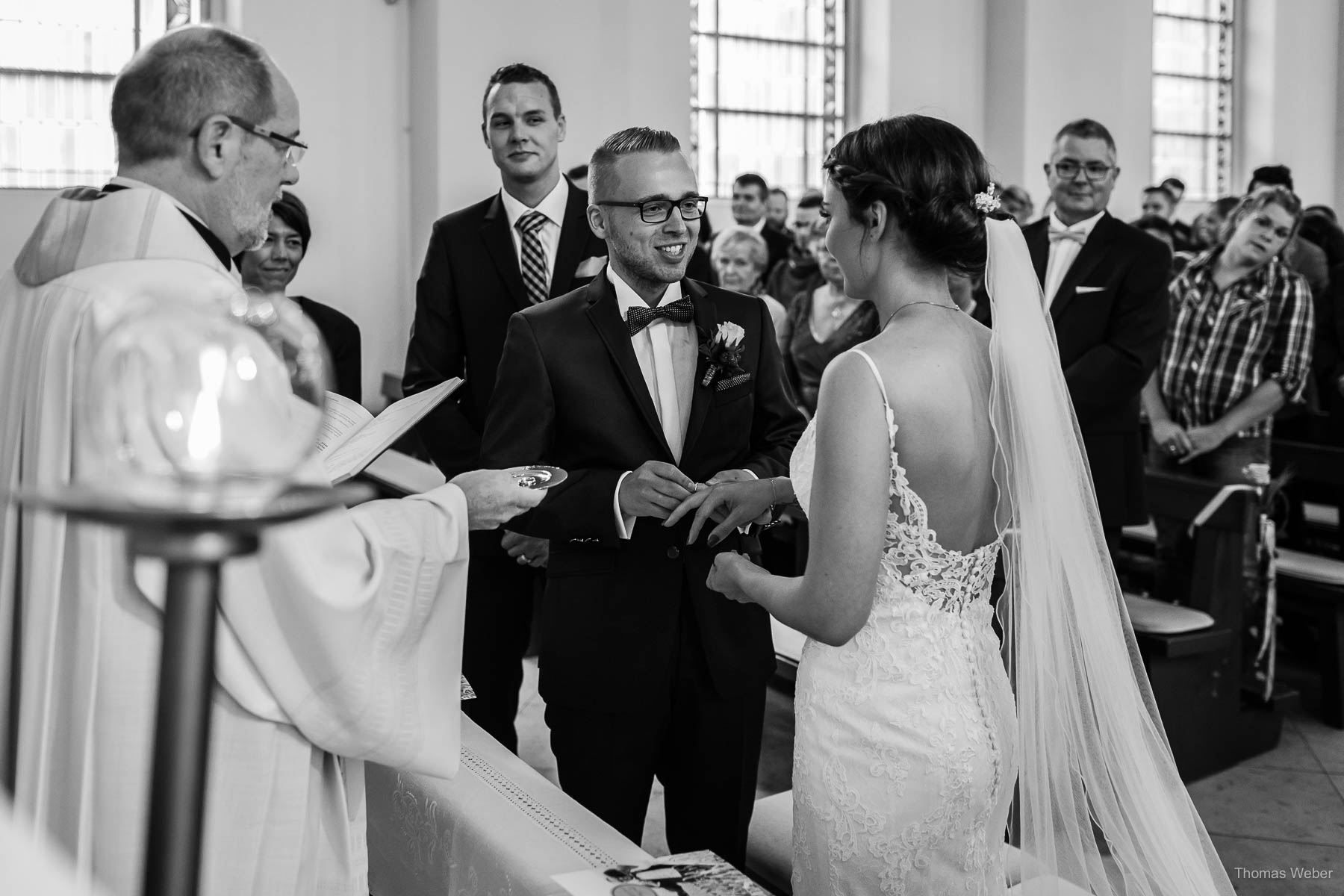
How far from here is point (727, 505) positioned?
99.7 inches

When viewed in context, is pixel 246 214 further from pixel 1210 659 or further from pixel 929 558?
pixel 1210 659

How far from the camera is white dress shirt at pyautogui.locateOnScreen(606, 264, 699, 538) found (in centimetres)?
272

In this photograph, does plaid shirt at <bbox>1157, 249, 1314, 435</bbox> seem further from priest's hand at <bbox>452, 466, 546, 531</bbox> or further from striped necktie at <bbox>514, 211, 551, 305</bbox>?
priest's hand at <bbox>452, 466, 546, 531</bbox>

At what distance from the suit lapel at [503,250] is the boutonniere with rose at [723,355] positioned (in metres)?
1.05

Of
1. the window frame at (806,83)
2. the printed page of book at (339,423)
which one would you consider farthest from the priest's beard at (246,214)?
the window frame at (806,83)

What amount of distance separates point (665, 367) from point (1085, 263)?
8.68 ft

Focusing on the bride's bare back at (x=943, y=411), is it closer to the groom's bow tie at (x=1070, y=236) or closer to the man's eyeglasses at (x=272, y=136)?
the man's eyeglasses at (x=272, y=136)

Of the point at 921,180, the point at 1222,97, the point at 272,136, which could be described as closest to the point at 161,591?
the point at 272,136

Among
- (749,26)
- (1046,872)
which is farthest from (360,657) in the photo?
(749,26)

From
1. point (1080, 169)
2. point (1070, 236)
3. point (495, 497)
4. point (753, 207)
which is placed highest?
point (753, 207)

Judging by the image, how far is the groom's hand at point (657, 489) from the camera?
2457 mm

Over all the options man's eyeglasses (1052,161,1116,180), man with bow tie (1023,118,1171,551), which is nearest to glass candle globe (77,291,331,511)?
man with bow tie (1023,118,1171,551)

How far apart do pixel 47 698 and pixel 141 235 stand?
62cm

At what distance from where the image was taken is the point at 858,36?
1136 centimetres
